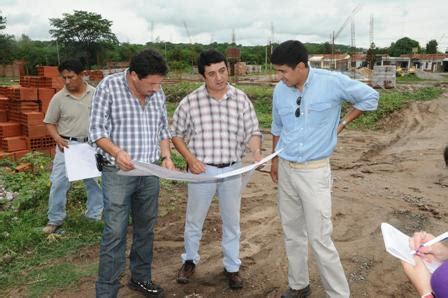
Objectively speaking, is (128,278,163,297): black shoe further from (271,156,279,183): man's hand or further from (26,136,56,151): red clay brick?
(26,136,56,151): red clay brick

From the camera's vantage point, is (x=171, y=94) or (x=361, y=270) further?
(x=171, y=94)

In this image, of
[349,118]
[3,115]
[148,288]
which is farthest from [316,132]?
[3,115]

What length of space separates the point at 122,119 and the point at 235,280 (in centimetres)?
168

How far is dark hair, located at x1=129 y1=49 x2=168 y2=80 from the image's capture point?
2.82 metres

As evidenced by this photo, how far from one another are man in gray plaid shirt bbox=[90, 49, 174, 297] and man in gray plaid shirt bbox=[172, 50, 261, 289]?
0.29 metres

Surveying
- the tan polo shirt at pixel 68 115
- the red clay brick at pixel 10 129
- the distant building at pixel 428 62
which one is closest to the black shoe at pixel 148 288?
the tan polo shirt at pixel 68 115

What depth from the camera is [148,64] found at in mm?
2814

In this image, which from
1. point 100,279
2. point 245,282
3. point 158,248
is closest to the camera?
point 100,279

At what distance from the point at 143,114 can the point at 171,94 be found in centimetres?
1501

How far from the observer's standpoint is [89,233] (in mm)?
4617

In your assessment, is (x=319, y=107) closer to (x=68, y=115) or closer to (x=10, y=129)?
(x=68, y=115)

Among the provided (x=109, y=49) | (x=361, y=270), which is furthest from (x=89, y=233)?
(x=109, y=49)

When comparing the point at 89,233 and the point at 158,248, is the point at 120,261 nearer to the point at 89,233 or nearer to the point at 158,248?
the point at 158,248

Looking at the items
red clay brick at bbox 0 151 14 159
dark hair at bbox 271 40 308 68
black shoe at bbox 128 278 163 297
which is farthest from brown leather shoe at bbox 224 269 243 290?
red clay brick at bbox 0 151 14 159
